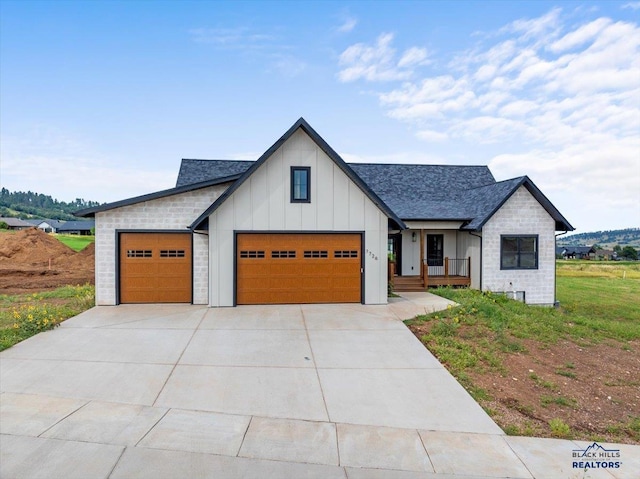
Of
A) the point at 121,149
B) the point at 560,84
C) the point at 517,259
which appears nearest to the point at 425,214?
the point at 517,259

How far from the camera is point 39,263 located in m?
27.9

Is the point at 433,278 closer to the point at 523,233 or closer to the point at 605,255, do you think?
the point at 523,233

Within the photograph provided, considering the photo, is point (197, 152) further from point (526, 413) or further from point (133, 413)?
point (526, 413)

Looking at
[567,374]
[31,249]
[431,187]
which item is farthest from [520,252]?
[31,249]

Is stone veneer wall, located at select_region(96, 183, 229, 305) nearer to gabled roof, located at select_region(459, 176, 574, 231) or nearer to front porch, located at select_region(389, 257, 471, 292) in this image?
front porch, located at select_region(389, 257, 471, 292)

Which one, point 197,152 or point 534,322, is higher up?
point 197,152

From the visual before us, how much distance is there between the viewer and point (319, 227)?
12406 millimetres

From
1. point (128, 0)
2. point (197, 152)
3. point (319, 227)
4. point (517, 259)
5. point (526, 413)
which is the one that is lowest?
point (526, 413)

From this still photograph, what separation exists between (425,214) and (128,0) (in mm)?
15068

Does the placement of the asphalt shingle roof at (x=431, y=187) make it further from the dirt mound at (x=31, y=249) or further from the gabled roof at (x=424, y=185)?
the dirt mound at (x=31, y=249)

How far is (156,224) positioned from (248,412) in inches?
355

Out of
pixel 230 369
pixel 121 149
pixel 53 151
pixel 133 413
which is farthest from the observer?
pixel 53 151

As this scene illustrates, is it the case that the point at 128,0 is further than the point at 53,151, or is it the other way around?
the point at 53,151

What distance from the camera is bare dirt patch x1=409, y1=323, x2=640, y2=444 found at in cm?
543
